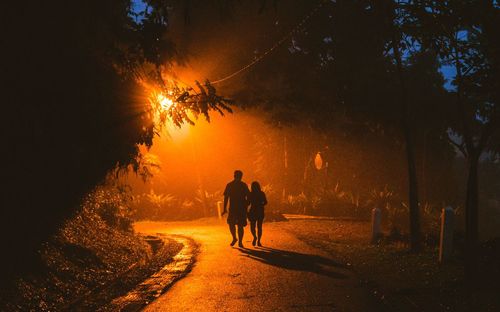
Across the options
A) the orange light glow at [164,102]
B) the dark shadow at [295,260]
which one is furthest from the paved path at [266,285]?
the orange light glow at [164,102]

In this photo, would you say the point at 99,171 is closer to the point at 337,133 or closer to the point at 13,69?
the point at 13,69

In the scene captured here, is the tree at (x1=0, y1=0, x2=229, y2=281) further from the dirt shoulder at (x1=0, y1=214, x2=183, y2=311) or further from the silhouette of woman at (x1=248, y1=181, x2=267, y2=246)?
the silhouette of woman at (x1=248, y1=181, x2=267, y2=246)

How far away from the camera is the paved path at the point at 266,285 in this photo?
7.07m

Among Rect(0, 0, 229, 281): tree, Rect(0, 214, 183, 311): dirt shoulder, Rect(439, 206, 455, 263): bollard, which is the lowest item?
Rect(0, 214, 183, 311): dirt shoulder

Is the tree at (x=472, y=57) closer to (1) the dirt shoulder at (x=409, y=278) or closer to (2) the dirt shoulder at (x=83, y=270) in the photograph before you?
(1) the dirt shoulder at (x=409, y=278)

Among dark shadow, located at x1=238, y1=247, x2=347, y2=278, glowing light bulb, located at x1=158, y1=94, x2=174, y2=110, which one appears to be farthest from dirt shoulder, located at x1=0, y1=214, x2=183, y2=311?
Result: glowing light bulb, located at x1=158, y1=94, x2=174, y2=110

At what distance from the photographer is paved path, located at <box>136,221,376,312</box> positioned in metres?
7.07

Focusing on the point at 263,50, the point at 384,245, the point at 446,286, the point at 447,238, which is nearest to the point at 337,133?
the point at 263,50

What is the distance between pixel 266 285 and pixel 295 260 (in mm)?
2930

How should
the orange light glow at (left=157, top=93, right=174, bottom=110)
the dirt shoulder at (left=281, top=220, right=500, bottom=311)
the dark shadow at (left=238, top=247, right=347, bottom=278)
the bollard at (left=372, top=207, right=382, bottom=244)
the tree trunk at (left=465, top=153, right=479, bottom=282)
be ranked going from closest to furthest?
the dirt shoulder at (left=281, top=220, right=500, bottom=311)
the tree trunk at (left=465, top=153, right=479, bottom=282)
the dark shadow at (left=238, top=247, right=347, bottom=278)
the orange light glow at (left=157, top=93, right=174, bottom=110)
the bollard at (left=372, top=207, right=382, bottom=244)

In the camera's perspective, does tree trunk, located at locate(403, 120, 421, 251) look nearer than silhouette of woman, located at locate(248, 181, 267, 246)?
Yes

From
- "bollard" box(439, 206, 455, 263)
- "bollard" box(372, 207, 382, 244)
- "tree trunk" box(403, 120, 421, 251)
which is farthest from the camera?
"bollard" box(372, 207, 382, 244)

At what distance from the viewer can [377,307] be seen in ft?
23.2

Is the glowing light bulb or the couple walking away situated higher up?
the glowing light bulb
